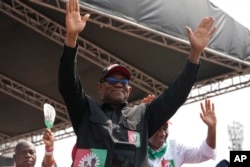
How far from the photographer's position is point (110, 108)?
2.25 metres

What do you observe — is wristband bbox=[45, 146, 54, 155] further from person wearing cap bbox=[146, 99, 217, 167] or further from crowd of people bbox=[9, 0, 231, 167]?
crowd of people bbox=[9, 0, 231, 167]

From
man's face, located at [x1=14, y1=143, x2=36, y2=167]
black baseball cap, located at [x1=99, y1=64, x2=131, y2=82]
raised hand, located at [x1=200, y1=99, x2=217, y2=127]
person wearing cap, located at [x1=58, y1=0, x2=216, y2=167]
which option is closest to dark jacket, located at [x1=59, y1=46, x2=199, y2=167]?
person wearing cap, located at [x1=58, y1=0, x2=216, y2=167]

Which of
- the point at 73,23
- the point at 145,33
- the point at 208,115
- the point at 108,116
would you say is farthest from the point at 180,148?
the point at 145,33

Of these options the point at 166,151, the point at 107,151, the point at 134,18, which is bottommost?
the point at 107,151

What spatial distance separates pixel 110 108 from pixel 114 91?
7 centimetres

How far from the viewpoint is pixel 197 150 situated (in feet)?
10.7

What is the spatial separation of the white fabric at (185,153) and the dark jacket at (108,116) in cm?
93

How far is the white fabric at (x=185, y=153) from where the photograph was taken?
3.20m

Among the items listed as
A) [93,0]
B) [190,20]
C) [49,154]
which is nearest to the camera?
[49,154]

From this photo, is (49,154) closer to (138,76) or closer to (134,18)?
(134,18)

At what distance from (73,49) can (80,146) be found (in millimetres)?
390

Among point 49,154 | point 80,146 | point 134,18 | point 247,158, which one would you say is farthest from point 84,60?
point 80,146

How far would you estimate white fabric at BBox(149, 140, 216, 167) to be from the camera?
10.5ft

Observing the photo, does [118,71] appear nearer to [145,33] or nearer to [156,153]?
[156,153]
